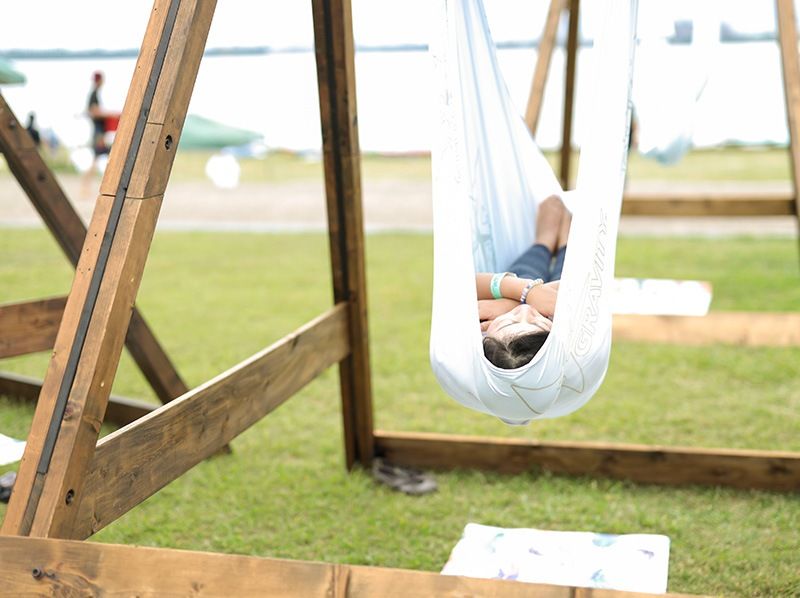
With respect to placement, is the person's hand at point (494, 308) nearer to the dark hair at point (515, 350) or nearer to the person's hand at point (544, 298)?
the person's hand at point (544, 298)

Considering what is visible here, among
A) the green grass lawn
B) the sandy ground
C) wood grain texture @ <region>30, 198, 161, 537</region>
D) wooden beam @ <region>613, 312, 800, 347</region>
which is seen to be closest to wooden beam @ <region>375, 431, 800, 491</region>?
the green grass lawn

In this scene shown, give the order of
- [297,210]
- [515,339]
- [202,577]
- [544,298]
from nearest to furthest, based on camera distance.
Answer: [202,577] < [515,339] < [544,298] < [297,210]

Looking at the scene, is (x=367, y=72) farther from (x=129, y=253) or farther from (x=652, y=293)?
(x=129, y=253)

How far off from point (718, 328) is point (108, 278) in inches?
95.9

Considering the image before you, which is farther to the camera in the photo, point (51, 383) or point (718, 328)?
point (718, 328)

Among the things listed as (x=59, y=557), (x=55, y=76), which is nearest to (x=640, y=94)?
(x=59, y=557)

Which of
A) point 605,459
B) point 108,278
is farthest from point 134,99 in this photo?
point 605,459

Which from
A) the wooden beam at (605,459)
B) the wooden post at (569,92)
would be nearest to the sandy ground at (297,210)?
the wooden post at (569,92)

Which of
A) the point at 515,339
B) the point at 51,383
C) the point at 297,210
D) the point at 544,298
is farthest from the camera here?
the point at 297,210

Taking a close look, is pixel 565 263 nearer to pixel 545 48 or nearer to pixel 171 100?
pixel 171 100

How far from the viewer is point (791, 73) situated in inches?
142

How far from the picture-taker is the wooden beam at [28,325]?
9.89 feet

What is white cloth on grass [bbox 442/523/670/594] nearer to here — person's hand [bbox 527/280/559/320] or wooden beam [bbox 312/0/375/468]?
person's hand [bbox 527/280/559/320]

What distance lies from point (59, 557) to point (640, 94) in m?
3.64
